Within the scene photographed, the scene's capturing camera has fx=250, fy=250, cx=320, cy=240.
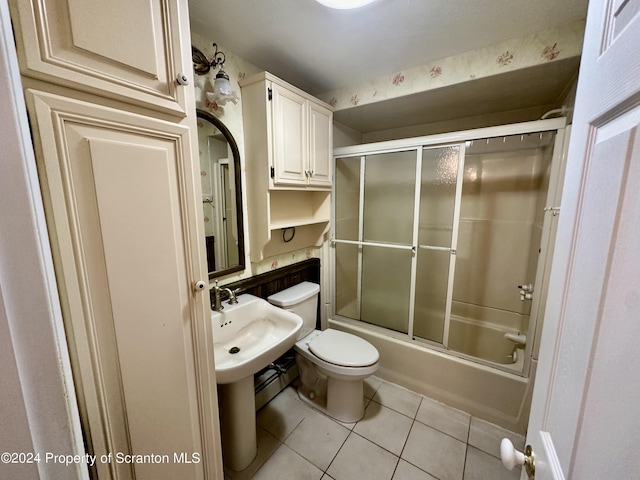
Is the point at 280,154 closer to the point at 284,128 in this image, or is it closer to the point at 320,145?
the point at 284,128

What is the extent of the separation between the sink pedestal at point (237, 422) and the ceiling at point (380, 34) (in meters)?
1.81

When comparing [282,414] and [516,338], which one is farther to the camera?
[516,338]

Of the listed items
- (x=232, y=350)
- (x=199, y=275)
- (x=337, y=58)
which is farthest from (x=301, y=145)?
(x=232, y=350)

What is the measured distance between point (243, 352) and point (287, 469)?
671 mm

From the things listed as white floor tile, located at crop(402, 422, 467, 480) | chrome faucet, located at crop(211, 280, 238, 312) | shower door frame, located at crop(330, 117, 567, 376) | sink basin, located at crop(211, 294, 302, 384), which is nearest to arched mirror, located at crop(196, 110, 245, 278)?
chrome faucet, located at crop(211, 280, 238, 312)

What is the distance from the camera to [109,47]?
57cm

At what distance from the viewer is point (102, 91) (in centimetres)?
57

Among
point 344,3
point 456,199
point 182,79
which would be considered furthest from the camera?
point 456,199

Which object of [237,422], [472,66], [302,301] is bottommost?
[237,422]

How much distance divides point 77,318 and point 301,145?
1.43m

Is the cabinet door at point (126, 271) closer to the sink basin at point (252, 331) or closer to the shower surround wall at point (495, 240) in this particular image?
the sink basin at point (252, 331)

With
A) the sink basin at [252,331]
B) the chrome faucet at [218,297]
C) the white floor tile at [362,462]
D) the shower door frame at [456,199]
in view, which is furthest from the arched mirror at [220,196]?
the white floor tile at [362,462]

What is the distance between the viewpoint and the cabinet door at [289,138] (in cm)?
150

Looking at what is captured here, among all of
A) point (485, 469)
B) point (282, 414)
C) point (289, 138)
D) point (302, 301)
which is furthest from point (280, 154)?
point (485, 469)
